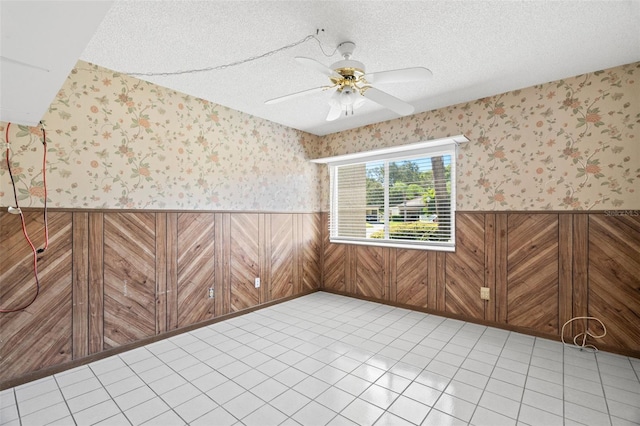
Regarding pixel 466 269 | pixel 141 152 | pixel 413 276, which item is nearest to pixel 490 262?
pixel 466 269

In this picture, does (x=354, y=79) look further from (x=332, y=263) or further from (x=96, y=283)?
(x=332, y=263)

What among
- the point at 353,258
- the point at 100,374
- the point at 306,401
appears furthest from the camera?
the point at 353,258

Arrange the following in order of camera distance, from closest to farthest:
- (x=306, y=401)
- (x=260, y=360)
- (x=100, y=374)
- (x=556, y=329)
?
(x=306, y=401), (x=100, y=374), (x=260, y=360), (x=556, y=329)

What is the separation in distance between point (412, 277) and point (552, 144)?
7.02ft

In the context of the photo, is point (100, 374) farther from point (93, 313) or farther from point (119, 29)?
point (119, 29)

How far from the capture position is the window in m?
3.76

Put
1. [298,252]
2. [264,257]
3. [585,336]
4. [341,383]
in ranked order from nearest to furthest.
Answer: [341,383] → [585,336] → [264,257] → [298,252]

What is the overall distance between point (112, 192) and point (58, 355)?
4.69 ft

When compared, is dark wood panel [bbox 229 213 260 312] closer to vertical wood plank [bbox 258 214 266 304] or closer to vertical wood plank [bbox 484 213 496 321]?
vertical wood plank [bbox 258 214 266 304]

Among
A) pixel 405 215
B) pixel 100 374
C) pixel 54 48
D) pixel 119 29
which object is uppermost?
pixel 119 29

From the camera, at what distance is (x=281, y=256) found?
4.38 metres

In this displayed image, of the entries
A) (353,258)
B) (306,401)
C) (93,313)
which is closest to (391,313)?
(353,258)

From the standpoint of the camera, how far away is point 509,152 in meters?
3.27

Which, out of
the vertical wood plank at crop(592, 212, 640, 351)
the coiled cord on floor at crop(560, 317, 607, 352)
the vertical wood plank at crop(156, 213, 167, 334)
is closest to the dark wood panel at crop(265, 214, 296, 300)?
the vertical wood plank at crop(156, 213, 167, 334)
